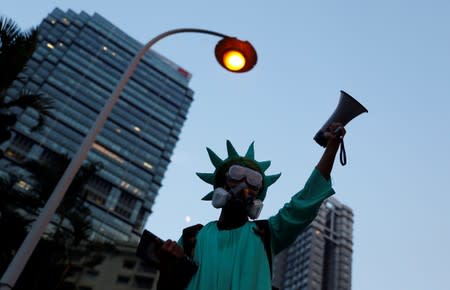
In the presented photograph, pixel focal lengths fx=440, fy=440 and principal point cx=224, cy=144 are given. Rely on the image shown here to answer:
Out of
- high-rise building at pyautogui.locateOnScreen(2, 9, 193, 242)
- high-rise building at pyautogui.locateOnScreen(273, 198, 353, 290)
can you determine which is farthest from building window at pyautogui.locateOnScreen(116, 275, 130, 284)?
high-rise building at pyautogui.locateOnScreen(273, 198, 353, 290)

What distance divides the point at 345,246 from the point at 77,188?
99081mm

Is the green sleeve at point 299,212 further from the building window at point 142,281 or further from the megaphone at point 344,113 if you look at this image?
the building window at point 142,281

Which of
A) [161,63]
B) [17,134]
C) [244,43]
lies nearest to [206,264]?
[244,43]

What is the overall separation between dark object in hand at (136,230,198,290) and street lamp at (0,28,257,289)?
2589mm

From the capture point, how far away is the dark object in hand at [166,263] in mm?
2611

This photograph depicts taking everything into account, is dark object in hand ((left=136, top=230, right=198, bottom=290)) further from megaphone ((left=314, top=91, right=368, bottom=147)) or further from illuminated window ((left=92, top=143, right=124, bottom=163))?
illuminated window ((left=92, top=143, right=124, bottom=163))

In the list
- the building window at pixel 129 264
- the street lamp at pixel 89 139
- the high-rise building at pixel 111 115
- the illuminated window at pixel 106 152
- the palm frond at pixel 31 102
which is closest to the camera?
the street lamp at pixel 89 139

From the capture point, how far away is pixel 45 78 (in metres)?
88.1

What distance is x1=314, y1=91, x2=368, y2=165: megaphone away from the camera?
3.14 meters

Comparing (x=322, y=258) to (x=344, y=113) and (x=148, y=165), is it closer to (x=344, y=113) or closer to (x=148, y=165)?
(x=148, y=165)

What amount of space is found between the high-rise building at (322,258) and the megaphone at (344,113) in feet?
329


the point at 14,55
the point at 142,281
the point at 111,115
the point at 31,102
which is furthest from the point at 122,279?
the point at 111,115

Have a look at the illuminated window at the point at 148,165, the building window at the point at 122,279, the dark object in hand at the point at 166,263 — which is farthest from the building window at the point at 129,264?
the dark object in hand at the point at 166,263

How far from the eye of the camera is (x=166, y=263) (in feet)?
8.79
